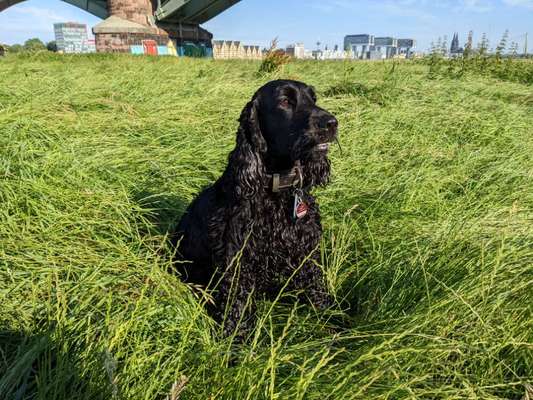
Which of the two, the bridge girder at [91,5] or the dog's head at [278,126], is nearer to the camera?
the dog's head at [278,126]

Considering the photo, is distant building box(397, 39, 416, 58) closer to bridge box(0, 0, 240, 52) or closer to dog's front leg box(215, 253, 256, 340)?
dog's front leg box(215, 253, 256, 340)

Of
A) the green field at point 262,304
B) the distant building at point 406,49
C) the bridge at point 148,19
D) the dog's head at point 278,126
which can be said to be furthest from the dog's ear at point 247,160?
the bridge at point 148,19

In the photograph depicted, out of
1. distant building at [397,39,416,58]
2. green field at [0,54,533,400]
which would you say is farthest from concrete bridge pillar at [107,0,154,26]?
green field at [0,54,533,400]

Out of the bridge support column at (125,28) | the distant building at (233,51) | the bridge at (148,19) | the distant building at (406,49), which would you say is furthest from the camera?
the distant building at (233,51)

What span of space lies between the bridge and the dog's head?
2512 cm

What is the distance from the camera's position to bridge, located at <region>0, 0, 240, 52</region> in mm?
23859

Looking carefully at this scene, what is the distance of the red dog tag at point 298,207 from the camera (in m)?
2.07

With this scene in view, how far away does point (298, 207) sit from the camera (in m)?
2.08

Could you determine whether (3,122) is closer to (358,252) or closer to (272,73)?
(358,252)

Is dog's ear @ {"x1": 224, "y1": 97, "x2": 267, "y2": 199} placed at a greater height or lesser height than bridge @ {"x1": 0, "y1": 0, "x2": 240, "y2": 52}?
lesser

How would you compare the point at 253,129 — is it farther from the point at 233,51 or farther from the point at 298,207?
the point at 233,51

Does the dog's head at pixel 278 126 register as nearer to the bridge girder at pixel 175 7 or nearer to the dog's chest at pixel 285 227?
the dog's chest at pixel 285 227

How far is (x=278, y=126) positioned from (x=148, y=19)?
29.2 meters

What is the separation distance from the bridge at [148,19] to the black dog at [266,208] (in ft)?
82.6
